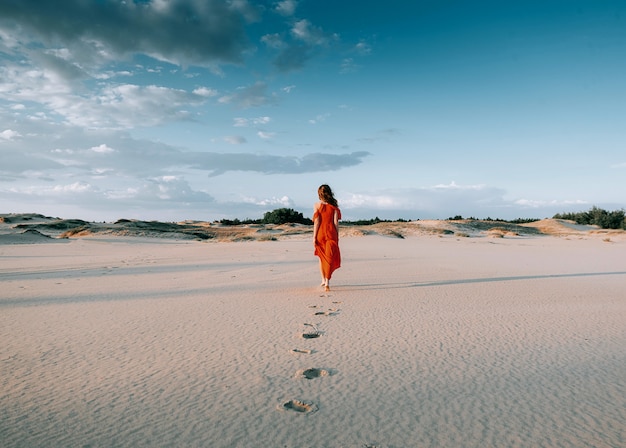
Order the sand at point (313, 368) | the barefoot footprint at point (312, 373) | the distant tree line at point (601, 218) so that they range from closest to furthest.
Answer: the sand at point (313, 368) < the barefoot footprint at point (312, 373) < the distant tree line at point (601, 218)

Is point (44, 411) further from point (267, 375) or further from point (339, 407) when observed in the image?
point (339, 407)

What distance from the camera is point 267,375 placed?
274 cm

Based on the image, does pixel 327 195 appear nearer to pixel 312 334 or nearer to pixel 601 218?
pixel 312 334

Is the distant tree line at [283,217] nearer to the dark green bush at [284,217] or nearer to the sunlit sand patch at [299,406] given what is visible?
the dark green bush at [284,217]

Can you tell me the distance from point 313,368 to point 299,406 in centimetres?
59

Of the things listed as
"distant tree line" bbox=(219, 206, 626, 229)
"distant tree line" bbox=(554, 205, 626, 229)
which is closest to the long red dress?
"distant tree line" bbox=(219, 206, 626, 229)

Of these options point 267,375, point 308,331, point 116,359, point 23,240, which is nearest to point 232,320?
point 308,331

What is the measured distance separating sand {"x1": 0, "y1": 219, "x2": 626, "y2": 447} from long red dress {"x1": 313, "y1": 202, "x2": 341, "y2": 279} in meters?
0.77

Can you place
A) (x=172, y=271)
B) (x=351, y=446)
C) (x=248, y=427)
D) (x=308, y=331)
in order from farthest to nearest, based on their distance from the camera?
(x=172, y=271), (x=308, y=331), (x=248, y=427), (x=351, y=446)

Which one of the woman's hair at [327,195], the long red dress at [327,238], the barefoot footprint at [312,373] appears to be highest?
the woman's hair at [327,195]

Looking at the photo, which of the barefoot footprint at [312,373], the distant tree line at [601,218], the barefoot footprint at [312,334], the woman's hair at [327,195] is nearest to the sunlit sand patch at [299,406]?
the barefoot footprint at [312,373]

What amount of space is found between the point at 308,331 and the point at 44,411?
2226mm

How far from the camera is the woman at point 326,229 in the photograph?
6672mm

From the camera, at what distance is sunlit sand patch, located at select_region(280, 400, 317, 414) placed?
88.3 inches
